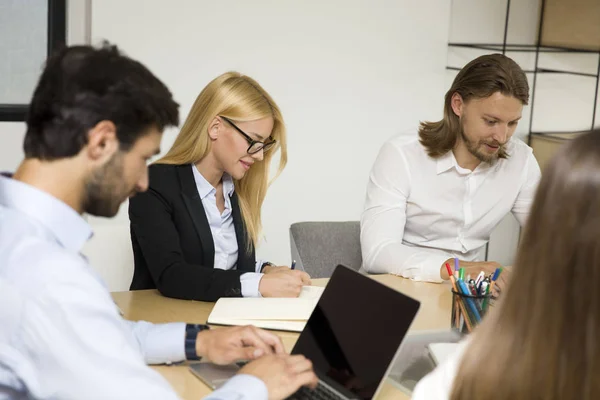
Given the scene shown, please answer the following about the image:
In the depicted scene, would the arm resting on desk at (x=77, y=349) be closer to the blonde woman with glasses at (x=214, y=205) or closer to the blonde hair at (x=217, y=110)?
the blonde woman with glasses at (x=214, y=205)

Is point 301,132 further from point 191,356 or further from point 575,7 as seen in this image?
point 191,356

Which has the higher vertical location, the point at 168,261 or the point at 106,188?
the point at 106,188

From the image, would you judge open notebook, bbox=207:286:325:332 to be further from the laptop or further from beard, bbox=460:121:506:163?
beard, bbox=460:121:506:163

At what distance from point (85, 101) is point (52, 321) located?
14.3 inches

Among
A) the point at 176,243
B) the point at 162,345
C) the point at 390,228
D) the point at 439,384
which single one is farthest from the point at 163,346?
the point at 390,228

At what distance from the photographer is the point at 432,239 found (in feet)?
9.14

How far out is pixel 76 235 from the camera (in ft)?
4.26

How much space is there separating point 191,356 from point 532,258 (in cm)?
92

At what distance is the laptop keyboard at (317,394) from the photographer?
151cm

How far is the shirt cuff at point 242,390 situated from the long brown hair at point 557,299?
548 mm

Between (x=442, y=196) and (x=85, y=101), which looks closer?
(x=85, y=101)

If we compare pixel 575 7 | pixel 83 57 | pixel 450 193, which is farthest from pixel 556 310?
pixel 575 7

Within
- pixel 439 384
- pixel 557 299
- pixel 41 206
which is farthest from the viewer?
pixel 41 206

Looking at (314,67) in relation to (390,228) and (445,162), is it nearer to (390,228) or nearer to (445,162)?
(445,162)
